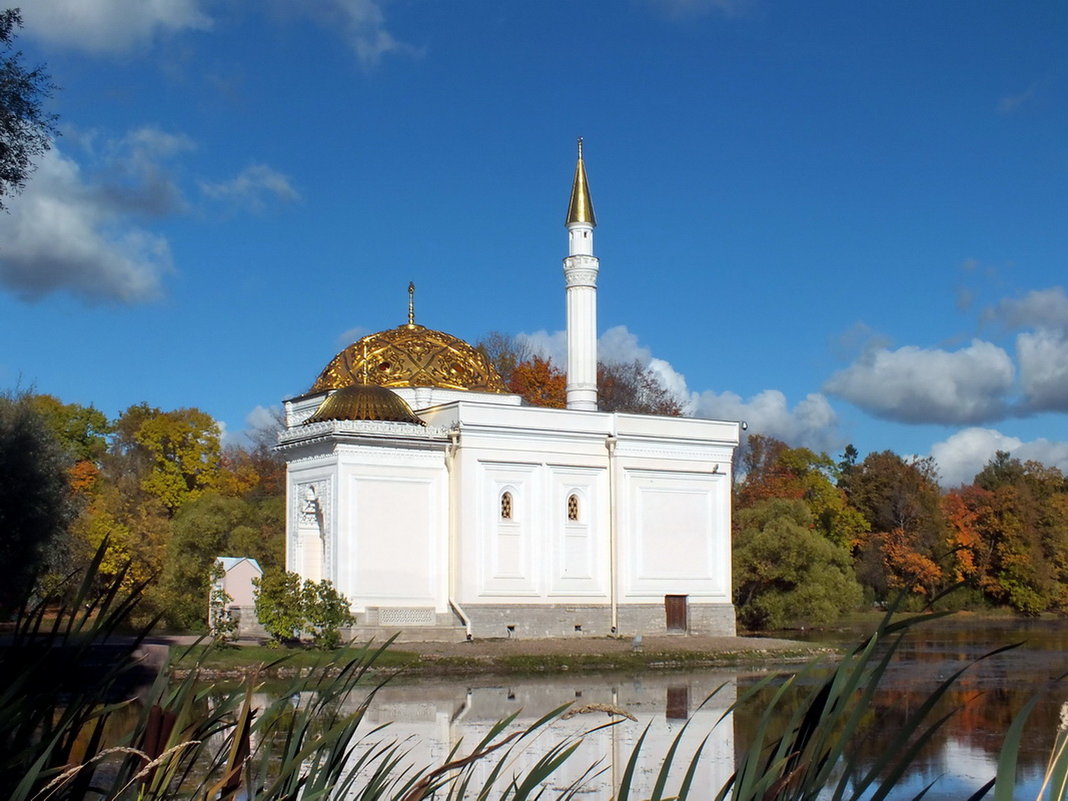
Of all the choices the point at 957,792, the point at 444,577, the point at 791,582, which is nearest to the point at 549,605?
the point at 444,577

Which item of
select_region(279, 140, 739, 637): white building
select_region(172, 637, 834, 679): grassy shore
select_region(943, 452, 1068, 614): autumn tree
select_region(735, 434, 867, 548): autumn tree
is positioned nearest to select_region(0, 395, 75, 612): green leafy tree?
select_region(172, 637, 834, 679): grassy shore

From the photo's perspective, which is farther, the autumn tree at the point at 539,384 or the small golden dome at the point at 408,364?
the autumn tree at the point at 539,384

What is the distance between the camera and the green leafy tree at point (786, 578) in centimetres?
3982

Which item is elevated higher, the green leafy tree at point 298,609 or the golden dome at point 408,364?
the golden dome at point 408,364

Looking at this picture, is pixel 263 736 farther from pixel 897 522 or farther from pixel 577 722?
pixel 897 522

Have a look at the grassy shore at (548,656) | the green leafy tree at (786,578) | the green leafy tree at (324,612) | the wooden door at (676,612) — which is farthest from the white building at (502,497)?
the green leafy tree at (786,578)

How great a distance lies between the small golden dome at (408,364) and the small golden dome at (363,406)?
2.79 meters

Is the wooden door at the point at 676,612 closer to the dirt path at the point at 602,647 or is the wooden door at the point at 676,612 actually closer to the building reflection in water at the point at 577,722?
the dirt path at the point at 602,647

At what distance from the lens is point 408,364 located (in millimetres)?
35781

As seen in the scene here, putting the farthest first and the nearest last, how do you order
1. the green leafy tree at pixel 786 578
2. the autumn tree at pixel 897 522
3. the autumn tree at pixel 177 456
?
1. the autumn tree at pixel 897 522
2. the autumn tree at pixel 177 456
3. the green leafy tree at pixel 786 578

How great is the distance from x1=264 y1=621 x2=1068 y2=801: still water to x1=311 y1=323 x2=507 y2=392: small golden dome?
1138 centimetres

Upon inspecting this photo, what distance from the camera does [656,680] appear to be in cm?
2484

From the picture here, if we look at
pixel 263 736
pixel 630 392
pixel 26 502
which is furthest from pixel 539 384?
pixel 263 736

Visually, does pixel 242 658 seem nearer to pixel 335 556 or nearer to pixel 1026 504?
pixel 335 556
